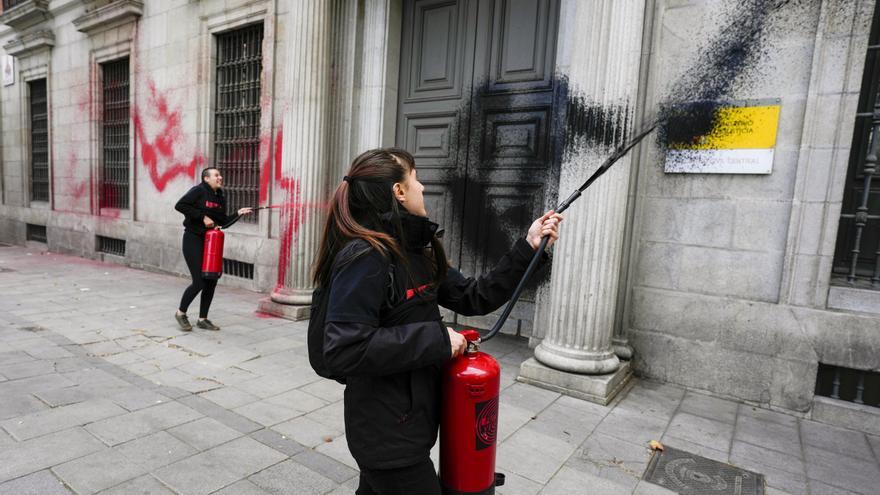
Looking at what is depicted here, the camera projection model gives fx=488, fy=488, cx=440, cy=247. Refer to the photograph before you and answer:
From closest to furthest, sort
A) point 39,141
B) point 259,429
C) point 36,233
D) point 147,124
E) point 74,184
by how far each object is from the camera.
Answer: point 259,429
point 147,124
point 74,184
point 39,141
point 36,233

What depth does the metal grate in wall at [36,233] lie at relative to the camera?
44.7 feet

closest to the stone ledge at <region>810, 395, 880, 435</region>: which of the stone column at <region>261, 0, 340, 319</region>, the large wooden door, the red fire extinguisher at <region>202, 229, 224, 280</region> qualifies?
the large wooden door

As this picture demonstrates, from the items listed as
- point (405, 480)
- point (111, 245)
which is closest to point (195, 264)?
point (405, 480)

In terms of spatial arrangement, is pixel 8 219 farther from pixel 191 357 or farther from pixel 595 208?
pixel 595 208

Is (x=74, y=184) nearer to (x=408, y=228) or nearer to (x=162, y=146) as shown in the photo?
(x=162, y=146)

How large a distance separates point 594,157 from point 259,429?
3477mm

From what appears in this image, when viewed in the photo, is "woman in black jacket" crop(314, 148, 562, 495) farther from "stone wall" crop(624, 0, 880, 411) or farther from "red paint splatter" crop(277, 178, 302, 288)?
"red paint splatter" crop(277, 178, 302, 288)

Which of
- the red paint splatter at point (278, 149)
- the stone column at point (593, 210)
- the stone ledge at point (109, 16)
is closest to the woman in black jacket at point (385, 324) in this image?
the stone column at point (593, 210)

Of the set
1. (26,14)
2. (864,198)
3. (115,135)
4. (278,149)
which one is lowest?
(864,198)

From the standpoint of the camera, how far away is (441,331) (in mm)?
1660

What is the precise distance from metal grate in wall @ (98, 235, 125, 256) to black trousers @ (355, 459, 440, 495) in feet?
38.2

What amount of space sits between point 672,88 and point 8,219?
59.8 feet

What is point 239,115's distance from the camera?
8.79 metres

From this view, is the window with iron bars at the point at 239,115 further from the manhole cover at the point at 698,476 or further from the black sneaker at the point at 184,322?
the manhole cover at the point at 698,476
